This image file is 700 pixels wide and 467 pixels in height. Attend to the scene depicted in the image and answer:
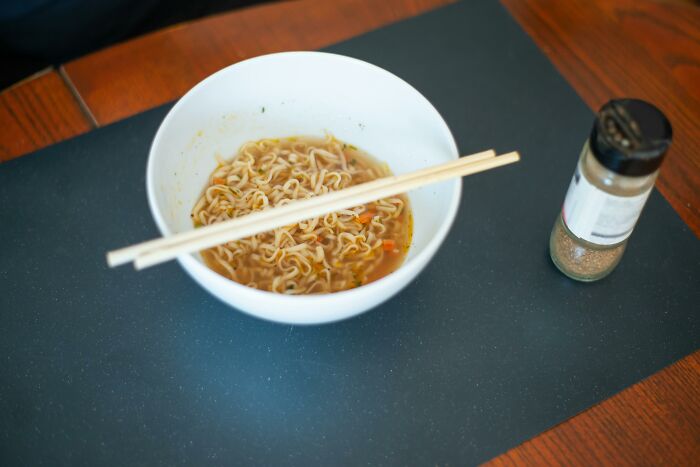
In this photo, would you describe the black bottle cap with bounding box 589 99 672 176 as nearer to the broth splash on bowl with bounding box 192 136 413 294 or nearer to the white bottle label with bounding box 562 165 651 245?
the white bottle label with bounding box 562 165 651 245

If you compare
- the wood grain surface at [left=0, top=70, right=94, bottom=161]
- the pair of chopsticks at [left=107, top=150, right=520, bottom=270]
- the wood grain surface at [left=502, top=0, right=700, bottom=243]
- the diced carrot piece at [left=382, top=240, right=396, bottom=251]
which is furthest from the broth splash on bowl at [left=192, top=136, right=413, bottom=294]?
the wood grain surface at [left=502, top=0, right=700, bottom=243]

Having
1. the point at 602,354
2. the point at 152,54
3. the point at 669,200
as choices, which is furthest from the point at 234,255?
the point at 669,200

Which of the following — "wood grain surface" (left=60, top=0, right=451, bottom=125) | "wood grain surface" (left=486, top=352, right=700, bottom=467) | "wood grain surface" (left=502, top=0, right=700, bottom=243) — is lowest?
"wood grain surface" (left=486, top=352, right=700, bottom=467)

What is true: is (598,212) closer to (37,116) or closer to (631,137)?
(631,137)

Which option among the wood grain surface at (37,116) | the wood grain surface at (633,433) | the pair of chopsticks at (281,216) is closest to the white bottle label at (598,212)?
the pair of chopsticks at (281,216)

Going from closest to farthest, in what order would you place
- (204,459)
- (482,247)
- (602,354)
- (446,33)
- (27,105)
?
(204,459), (602,354), (482,247), (27,105), (446,33)

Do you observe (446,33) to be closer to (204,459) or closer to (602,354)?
(602,354)

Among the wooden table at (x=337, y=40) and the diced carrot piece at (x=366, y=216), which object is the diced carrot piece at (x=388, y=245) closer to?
the diced carrot piece at (x=366, y=216)
